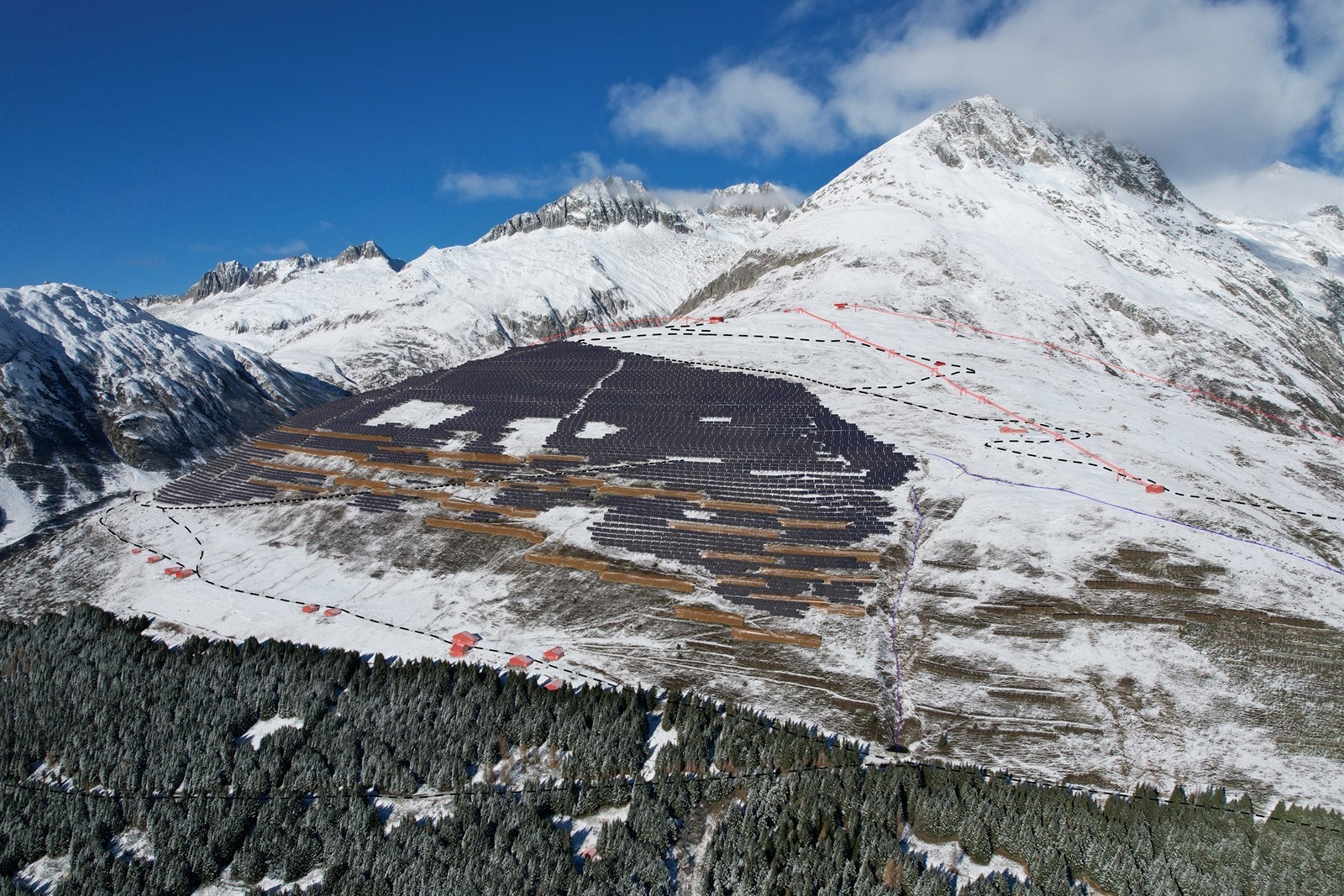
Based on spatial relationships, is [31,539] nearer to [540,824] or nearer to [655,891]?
[540,824]

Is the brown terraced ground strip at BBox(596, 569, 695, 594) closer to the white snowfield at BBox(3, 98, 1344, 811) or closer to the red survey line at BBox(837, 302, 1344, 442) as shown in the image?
the white snowfield at BBox(3, 98, 1344, 811)

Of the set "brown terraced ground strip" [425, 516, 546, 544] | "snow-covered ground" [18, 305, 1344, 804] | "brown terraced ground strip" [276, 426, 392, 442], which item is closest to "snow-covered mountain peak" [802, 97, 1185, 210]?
"snow-covered ground" [18, 305, 1344, 804]

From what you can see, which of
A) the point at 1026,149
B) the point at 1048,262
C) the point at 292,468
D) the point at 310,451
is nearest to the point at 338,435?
the point at 310,451

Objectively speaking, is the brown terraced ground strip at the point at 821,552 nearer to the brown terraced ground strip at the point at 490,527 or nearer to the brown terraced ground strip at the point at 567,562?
the brown terraced ground strip at the point at 567,562

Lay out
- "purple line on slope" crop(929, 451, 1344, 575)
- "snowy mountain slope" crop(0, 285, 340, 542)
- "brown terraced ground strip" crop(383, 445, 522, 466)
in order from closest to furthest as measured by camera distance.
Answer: "purple line on slope" crop(929, 451, 1344, 575)
"brown terraced ground strip" crop(383, 445, 522, 466)
"snowy mountain slope" crop(0, 285, 340, 542)

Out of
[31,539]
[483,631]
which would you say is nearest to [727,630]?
[483,631]
